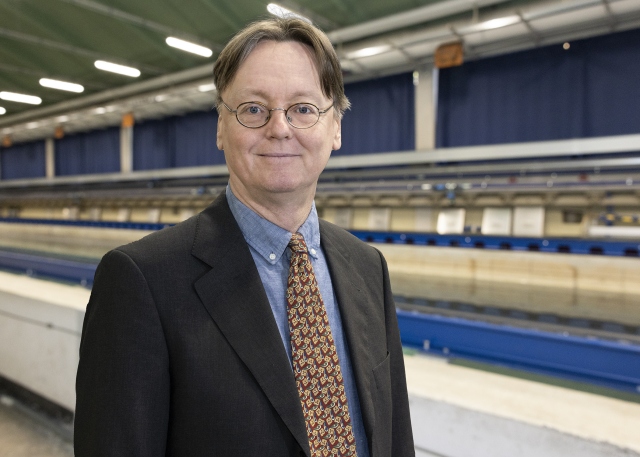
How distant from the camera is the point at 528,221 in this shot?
5.01 m

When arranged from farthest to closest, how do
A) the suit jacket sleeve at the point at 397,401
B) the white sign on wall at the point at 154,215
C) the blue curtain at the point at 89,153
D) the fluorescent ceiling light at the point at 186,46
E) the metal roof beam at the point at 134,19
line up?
the blue curtain at the point at 89,153 → the white sign on wall at the point at 154,215 → the fluorescent ceiling light at the point at 186,46 → the metal roof beam at the point at 134,19 → the suit jacket sleeve at the point at 397,401

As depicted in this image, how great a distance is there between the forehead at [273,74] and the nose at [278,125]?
0.09ft

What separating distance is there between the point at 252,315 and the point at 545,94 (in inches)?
214

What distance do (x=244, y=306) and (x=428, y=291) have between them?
3986 millimetres

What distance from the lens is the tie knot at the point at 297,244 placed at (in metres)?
0.83

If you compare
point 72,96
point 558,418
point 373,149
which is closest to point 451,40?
point 373,149

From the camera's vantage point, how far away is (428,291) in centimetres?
451

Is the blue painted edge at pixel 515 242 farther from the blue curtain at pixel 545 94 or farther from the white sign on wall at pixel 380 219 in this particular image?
the blue curtain at pixel 545 94

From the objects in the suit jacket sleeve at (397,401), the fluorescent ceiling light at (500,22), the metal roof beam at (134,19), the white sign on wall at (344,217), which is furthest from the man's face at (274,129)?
the white sign on wall at (344,217)

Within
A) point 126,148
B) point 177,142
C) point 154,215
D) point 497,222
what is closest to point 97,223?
point 154,215

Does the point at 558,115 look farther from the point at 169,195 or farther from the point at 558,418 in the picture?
the point at 169,195

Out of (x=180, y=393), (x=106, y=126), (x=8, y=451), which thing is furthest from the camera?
(x=106, y=126)

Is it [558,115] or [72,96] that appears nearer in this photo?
[558,115]

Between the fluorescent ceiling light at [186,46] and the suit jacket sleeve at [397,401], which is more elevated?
the fluorescent ceiling light at [186,46]
